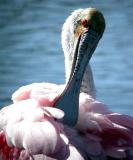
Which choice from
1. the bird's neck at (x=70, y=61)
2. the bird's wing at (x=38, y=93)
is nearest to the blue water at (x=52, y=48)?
the bird's neck at (x=70, y=61)

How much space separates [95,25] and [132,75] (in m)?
3.89

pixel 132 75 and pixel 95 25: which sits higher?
pixel 95 25

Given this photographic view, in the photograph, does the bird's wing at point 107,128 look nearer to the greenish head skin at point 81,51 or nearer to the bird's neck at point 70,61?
the greenish head skin at point 81,51

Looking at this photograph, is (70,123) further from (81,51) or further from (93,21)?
(93,21)

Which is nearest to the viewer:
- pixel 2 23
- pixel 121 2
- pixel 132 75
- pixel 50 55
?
pixel 132 75

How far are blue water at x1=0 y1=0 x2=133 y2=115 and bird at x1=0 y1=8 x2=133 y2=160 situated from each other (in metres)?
2.76

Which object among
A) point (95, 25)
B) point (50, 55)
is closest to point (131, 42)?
point (50, 55)

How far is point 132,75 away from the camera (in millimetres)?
11211

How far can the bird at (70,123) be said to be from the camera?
22.3 ft

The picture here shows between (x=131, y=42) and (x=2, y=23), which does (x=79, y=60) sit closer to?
(x=131, y=42)

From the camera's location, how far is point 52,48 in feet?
40.4

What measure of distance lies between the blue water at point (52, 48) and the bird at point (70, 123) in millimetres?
Result: 2761

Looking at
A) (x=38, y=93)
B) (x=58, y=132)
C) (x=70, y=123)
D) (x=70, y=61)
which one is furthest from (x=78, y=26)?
(x=58, y=132)

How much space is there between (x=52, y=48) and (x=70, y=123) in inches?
211
